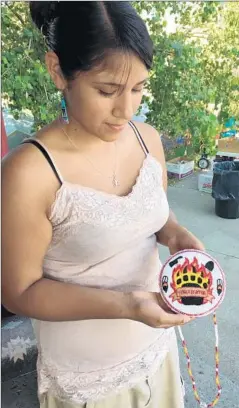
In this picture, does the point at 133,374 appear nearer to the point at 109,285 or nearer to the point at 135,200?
the point at 109,285

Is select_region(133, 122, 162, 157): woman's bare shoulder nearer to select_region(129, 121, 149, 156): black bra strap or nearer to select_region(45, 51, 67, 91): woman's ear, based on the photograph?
select_region(129, 121, 149, 156): black bra strap

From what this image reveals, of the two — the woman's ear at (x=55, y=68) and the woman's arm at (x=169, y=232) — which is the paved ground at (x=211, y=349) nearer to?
the woman's arm at (x=169, y=232)

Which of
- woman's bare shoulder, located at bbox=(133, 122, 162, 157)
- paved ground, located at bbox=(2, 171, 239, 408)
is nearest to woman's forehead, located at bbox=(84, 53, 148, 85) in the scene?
woman's bare shoulder, located at bbox=(133, 122, 162, 157)

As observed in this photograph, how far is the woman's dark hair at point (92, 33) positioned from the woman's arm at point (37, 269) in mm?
206

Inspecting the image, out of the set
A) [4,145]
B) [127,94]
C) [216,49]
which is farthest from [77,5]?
[216,49]

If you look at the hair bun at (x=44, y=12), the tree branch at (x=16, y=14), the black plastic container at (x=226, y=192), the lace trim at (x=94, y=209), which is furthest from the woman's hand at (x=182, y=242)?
the black plastic container at (x=226, y=192)

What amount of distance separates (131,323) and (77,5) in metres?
0.70

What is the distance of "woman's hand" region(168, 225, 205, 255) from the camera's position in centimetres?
105

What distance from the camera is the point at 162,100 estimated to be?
3.81 metres

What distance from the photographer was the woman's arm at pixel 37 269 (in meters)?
0.83

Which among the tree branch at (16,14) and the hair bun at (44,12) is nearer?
the hair bun at (44,12)

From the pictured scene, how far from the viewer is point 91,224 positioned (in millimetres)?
895

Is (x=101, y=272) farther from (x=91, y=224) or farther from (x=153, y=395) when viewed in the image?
(x=153, y=395)

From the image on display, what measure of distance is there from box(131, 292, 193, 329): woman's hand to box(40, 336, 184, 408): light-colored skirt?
10.4 inches
